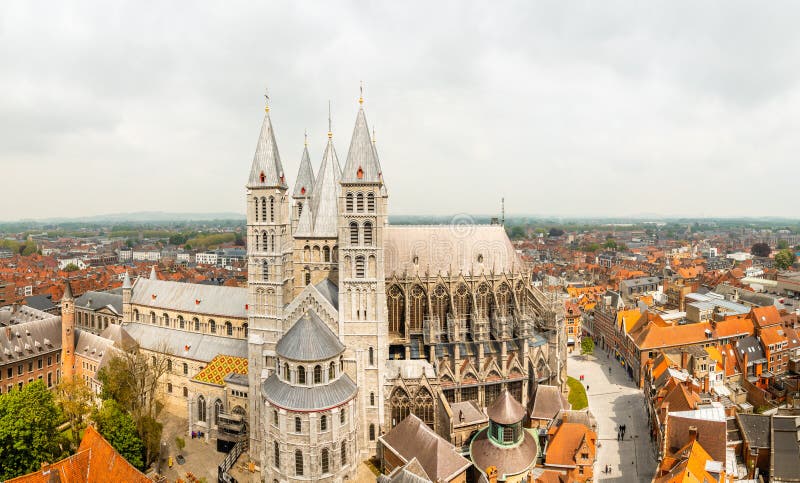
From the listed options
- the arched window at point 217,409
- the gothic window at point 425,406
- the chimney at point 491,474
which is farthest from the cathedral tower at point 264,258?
the chimney at point 491,474

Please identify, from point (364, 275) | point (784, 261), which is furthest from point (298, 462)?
point (784, 261)

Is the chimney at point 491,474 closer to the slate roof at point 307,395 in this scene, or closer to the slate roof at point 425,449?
the slate roof at point 425,449

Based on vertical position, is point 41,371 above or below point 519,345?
below

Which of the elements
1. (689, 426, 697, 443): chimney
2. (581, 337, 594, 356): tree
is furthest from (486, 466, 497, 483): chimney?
(581, 337, 594, 356): tree

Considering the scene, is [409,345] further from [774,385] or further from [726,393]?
[774,385]

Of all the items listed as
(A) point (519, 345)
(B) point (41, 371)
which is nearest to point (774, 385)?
(A) point (519, 345)

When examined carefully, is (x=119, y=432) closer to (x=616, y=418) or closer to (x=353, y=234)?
(x=353, y=234)
